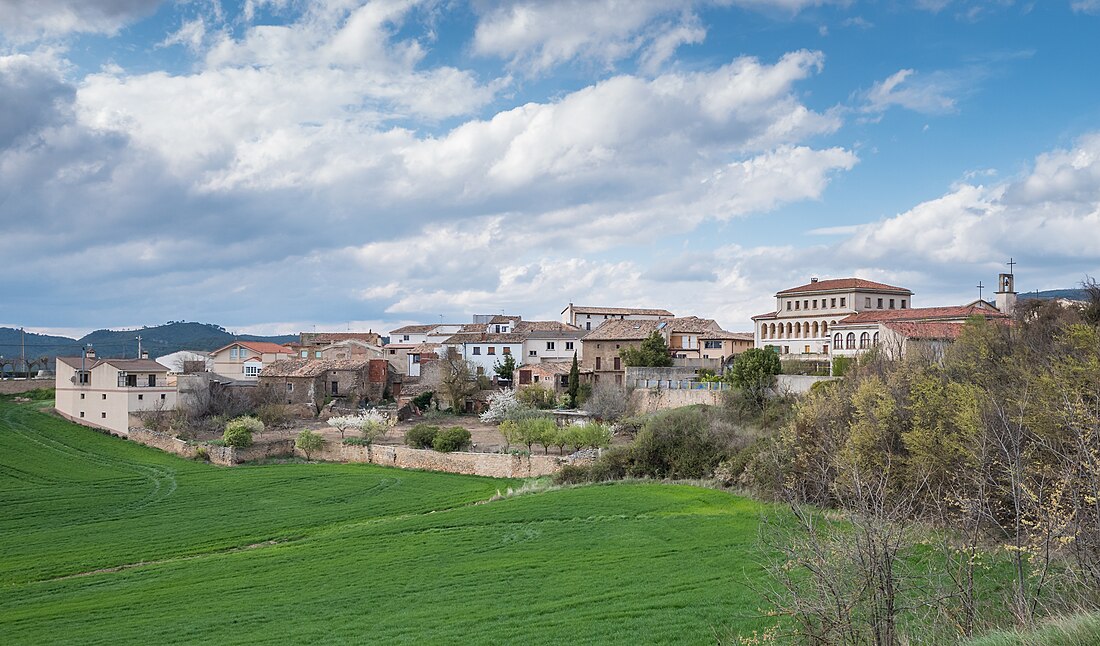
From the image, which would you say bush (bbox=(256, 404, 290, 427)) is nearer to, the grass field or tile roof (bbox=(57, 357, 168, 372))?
tile roof (bbox=(57, 357, 168, 372))

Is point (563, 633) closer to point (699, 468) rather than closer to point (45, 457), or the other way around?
point (699, 468)

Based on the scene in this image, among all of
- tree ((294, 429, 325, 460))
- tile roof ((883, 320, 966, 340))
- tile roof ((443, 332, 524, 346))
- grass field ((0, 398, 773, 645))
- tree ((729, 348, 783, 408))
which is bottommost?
grass field ((0, 398, 773, 645))

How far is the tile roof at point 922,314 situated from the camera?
164ft

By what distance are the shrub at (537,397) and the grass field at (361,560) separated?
59.2 feet

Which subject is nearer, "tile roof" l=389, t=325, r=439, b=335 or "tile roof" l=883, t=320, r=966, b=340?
"tile roof" l=883, t=320, r=966, b=340

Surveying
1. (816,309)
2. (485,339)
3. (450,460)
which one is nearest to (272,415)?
(450,460)

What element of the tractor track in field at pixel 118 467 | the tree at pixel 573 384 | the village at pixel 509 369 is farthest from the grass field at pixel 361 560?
the tree at pixel 573 384

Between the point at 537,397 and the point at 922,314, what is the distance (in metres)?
27.4

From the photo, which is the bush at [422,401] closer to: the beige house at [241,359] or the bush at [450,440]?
the bush at [450,440]

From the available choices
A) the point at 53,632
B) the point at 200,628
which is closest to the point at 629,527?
the point at 200,628

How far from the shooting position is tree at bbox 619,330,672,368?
203 feet

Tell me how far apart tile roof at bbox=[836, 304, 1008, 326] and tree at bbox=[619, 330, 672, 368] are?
12.7 metres

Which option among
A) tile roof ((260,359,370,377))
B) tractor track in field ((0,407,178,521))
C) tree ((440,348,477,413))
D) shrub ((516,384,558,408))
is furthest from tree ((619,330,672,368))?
tractor track in field ((0,407,178,521))

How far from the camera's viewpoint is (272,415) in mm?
59812
